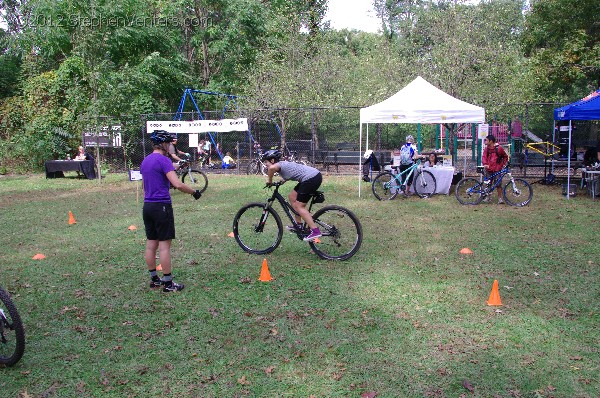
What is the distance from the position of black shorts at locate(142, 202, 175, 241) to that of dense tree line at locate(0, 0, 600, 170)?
12.4 m

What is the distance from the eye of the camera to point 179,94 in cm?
2709

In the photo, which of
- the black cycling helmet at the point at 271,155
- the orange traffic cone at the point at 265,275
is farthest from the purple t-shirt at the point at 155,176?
the orange traffic cone at the point at 265,275

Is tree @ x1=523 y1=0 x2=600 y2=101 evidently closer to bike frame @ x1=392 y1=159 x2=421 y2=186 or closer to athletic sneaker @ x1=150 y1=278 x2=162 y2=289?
bike frame @ x1=392 y1=159 x2=421 y2=186

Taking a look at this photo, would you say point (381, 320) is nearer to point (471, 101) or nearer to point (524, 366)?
point (524, 366)

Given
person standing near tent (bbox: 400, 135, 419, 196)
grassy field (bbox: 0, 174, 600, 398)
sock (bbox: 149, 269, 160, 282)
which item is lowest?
grassy field (bbox: 0, 174, 600, 398)

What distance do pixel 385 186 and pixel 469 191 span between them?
192 centimetres

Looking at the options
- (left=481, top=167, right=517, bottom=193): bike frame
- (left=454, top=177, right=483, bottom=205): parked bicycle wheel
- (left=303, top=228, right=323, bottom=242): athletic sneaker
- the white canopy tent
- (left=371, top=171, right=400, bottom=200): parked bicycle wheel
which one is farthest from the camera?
(left=371, top=171, right=400, bottom=200): parked bicycle wheel

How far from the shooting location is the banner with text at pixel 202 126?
1938cm

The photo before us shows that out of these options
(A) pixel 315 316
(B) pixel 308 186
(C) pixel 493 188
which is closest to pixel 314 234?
(B) pixel 308 186

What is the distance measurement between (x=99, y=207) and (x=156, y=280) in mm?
6839

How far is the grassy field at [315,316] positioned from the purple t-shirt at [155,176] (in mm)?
1087

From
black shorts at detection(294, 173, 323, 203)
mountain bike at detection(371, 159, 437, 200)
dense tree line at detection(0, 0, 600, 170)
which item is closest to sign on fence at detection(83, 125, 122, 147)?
dense tree line at detection(0, 0, 600, 170)

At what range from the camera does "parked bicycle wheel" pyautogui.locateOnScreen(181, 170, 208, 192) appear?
45.0 feet

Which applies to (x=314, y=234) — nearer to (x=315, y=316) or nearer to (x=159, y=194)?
(x=315, y=316)
